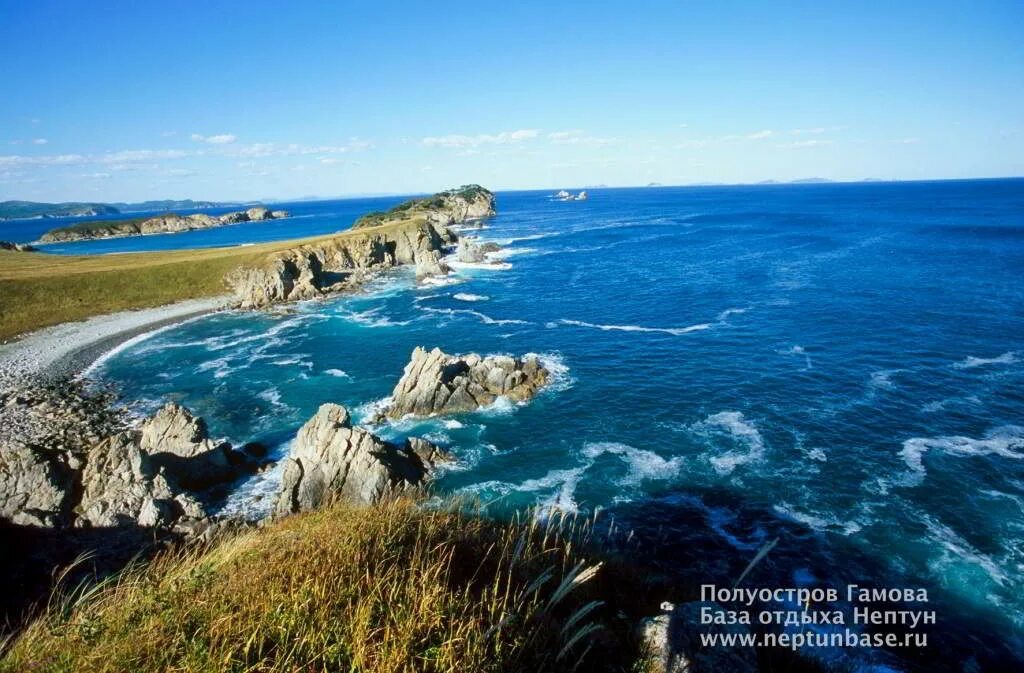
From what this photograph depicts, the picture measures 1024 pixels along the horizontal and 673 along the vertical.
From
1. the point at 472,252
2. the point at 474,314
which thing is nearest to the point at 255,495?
the point at 474,314

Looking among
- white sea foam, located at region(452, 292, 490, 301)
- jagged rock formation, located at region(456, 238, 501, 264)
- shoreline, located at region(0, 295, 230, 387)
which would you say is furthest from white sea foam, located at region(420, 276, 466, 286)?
shoreline, located at region(0, 295, 230, 387)

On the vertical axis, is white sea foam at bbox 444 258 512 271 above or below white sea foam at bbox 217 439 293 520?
above

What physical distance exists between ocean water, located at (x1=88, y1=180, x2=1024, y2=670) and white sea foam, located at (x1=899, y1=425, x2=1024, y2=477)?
6.4 inches

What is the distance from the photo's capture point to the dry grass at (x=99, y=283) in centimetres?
6456

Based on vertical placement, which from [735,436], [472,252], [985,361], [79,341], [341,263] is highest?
[472,252]

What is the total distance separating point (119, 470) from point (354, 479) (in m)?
11.9

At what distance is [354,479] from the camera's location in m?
26.9

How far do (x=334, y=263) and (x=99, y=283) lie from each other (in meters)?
34.9

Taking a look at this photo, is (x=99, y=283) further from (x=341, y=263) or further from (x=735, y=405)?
(x=735, y=405)

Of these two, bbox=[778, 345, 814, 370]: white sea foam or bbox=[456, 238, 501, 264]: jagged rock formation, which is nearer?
bbox=[778, 345, 814, 370]: white sea foam

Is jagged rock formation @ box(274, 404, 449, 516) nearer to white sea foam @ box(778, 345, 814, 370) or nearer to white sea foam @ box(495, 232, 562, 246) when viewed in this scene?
white sea foam @ box(778, 345, 814, 370)

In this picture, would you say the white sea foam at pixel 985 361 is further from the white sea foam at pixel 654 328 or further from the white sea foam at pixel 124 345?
the white sea foam at pixel 124 345

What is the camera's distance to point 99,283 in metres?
74.1

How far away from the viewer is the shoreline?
47875 mm
